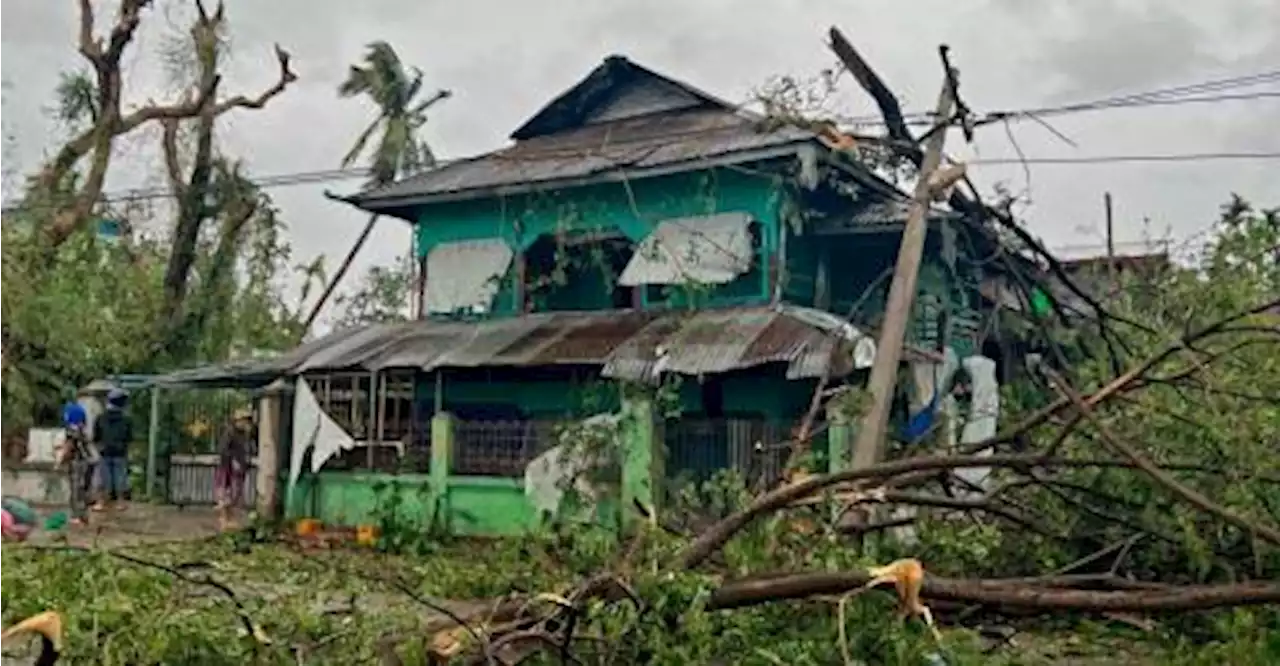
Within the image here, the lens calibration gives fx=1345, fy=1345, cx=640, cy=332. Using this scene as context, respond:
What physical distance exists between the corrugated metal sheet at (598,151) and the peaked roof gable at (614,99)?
15 centimetres

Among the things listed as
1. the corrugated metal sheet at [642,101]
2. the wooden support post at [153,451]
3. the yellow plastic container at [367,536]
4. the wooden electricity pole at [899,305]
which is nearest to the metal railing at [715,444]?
the yellow plastic container at [367,536]

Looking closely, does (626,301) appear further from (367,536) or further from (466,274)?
(367,536)

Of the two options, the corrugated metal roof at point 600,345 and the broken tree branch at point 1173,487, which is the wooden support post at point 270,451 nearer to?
the corrugated metal roof at point 600,345

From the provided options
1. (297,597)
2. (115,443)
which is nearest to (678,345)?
(115,443)

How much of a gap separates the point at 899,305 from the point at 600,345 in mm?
7422

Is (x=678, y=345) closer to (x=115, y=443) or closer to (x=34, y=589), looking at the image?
(x=115, y=443)

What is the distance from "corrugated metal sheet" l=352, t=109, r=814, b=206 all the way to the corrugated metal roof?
69.7 inches

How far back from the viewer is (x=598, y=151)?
56.0 feet

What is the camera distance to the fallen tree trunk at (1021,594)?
443 centimetres

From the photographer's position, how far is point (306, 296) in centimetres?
3191

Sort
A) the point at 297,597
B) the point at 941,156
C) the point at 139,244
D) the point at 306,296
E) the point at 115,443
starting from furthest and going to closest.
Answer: the point at 306,296 < the point at 139,244 < the point at 115,443 < the point at 941,156 < the point at 297,597

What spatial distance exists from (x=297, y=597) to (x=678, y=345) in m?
8.91

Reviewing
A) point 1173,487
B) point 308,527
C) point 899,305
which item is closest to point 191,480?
point 308,527

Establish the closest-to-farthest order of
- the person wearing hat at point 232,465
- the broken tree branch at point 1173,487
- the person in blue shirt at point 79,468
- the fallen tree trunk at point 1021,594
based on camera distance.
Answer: the fallen tree trunk at point 1021,594 → the broken tree branch at point 1173,487 → the person in blue shirt at point 79,468 → the person wearing hat at point 232,465
